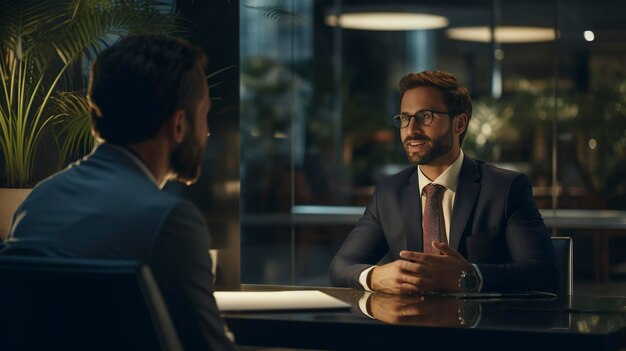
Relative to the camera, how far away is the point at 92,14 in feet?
15.1

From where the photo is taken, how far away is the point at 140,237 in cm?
151

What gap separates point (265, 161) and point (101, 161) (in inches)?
243

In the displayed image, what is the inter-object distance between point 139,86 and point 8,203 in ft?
9.42

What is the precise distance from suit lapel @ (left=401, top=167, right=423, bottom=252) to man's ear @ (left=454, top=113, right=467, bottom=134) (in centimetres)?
25

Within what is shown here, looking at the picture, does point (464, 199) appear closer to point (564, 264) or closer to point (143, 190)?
point (564, 264)

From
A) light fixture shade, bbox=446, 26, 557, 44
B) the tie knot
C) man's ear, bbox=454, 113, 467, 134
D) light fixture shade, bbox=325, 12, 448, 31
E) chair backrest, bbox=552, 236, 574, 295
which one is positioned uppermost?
light fixture shade, bbox=325, 12, 448, 31

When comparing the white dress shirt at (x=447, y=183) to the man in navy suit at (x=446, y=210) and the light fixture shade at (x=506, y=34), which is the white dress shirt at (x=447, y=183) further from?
the light fixture shade at (x=506, y=34)

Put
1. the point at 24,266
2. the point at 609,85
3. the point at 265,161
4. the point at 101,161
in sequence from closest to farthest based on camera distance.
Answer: the point at 24,266 < the point at 101,161 < the point at 609,85 < the point at 265,161

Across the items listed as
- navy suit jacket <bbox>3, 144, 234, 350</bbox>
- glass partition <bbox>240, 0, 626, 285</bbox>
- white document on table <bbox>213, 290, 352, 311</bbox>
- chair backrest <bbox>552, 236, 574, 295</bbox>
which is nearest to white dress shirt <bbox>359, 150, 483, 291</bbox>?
chair backrest <bbox>552, 236, 574, 295</bbox>

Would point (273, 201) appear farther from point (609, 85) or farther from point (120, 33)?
point (120, 33)

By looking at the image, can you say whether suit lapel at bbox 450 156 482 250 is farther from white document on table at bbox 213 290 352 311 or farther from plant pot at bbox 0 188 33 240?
plant pot at bbox 0 188 33 240

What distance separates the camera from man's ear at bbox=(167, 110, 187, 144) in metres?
1.73

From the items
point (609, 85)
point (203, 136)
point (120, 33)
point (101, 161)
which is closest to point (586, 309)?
point (203, 136)

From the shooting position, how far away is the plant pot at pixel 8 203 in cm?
433
